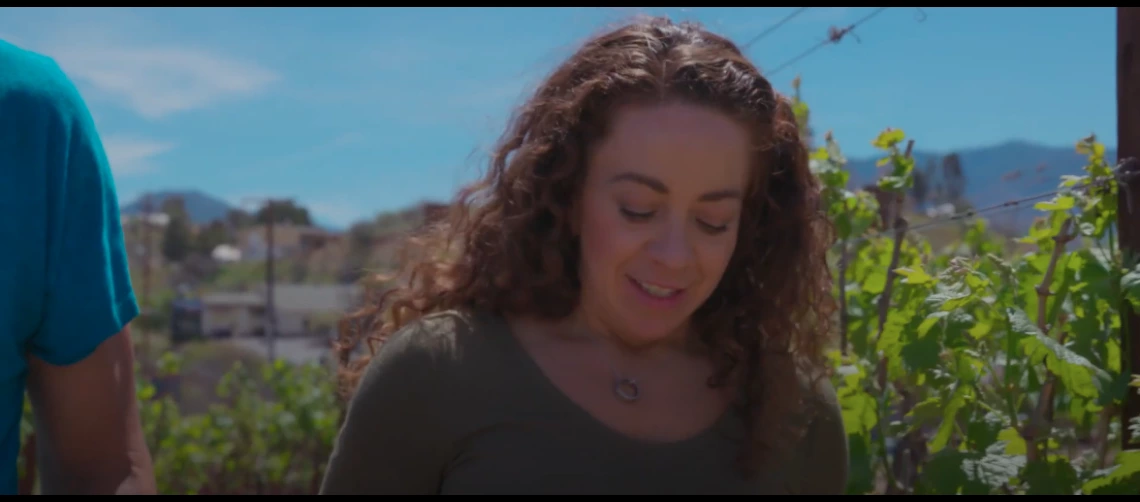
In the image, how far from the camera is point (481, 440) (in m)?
1.72

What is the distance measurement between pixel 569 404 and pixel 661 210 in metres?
0.34

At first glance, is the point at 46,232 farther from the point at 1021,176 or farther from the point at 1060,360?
the point at 1021,176

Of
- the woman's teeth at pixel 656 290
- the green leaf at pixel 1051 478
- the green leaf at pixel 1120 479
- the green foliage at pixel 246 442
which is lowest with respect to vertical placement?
the green foliage at pixel 246 442

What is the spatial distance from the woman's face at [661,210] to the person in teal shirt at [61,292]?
0.75 meters

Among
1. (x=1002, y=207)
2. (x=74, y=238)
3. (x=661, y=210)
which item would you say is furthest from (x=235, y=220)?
(x=661, y=210)

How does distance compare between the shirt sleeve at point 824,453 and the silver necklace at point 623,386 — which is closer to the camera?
the silver necklace at point 623,386

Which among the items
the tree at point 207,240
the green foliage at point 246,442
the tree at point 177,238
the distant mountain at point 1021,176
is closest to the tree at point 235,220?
the tree at point 177,238

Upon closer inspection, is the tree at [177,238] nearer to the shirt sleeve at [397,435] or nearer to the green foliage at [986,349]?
the green foliage at [986,349]

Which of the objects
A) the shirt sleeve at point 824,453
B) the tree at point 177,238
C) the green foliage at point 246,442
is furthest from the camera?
the tree at point 177,238

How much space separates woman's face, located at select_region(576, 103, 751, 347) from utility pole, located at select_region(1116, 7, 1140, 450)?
2.66 ft

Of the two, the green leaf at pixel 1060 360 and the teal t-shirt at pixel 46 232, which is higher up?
the teal t-shirt at pixel 46 232

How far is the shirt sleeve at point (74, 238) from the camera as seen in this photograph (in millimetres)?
1590
